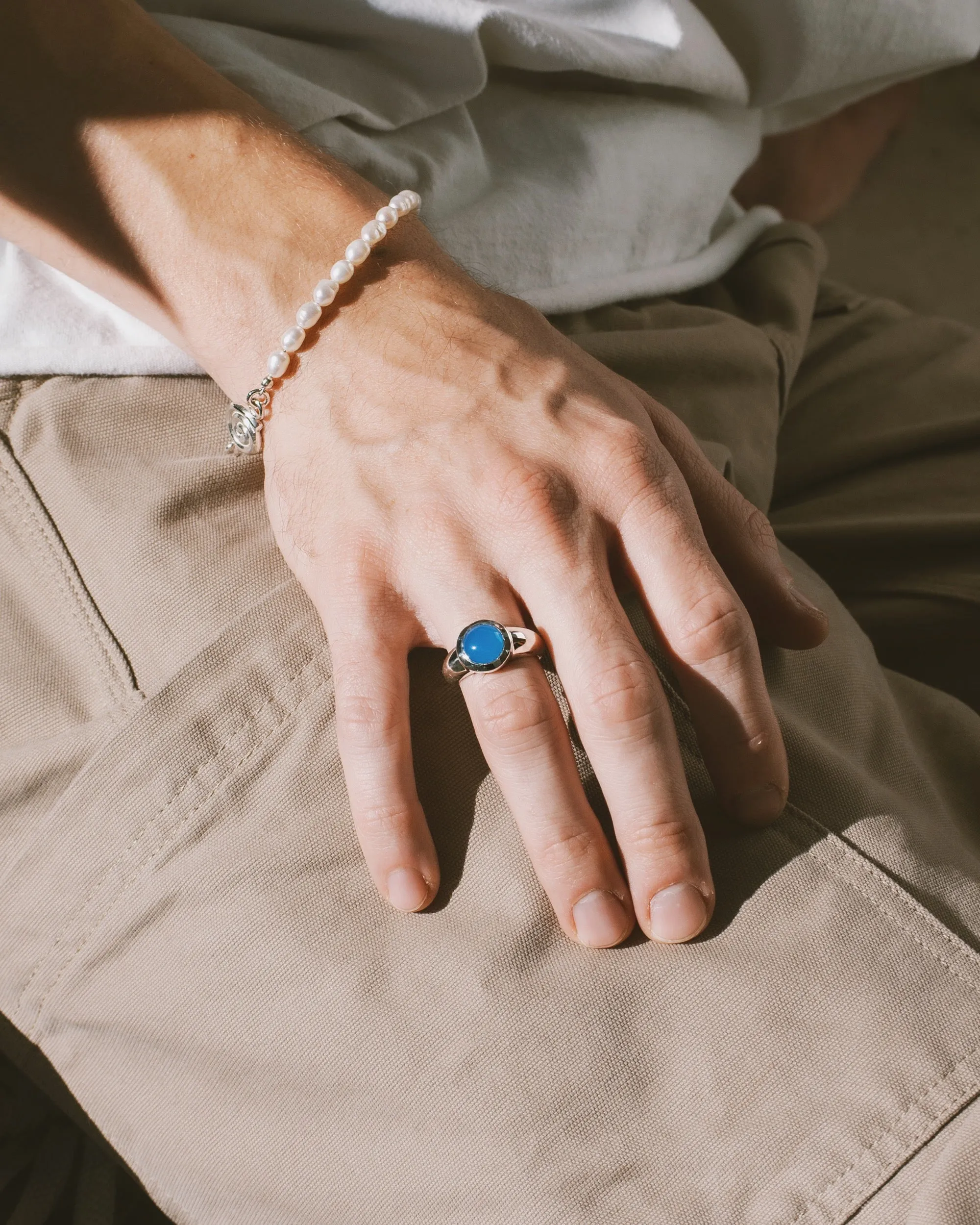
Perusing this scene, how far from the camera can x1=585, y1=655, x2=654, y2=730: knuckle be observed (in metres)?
0.53

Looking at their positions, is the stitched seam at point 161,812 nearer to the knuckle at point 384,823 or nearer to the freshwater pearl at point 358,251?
the knuckle at point 384,823

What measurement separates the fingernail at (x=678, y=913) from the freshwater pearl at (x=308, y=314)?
0.43m

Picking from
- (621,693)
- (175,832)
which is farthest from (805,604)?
(175,832)

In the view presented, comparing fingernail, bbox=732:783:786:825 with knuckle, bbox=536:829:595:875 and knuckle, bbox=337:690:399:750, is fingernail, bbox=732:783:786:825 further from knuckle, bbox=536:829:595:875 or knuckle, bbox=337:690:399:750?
knuckle, bbox=337:690:399:750

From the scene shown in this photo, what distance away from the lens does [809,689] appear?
Result: 642mm

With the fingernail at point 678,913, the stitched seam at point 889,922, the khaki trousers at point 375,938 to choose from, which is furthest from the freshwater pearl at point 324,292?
the fingernail at point 678,913

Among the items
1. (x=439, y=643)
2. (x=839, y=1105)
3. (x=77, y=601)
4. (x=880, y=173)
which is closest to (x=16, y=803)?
(x=77, y=601)

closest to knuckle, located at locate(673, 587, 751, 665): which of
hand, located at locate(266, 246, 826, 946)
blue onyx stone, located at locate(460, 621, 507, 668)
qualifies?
hand, located at locate(266, 246, 826, 946)

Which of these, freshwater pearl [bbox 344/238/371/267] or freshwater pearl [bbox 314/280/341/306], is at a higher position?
freshwater pearl [bbox 344/238/371/267]

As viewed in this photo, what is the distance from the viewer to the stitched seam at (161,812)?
0.57 meters

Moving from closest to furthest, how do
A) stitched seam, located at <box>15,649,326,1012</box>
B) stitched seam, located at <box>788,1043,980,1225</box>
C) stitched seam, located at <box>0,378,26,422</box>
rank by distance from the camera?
stitched seam, located at <box>788,1043,980,1225</box> → stitched seam, located at <box>15,649,326,1012</box> → stitched seam, located at <box>0,378,26,422</box>

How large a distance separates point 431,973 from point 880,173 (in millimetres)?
1960

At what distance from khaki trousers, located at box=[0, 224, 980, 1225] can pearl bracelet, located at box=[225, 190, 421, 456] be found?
0.11 ft

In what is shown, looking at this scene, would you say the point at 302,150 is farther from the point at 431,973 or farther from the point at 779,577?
the point at 431,973
